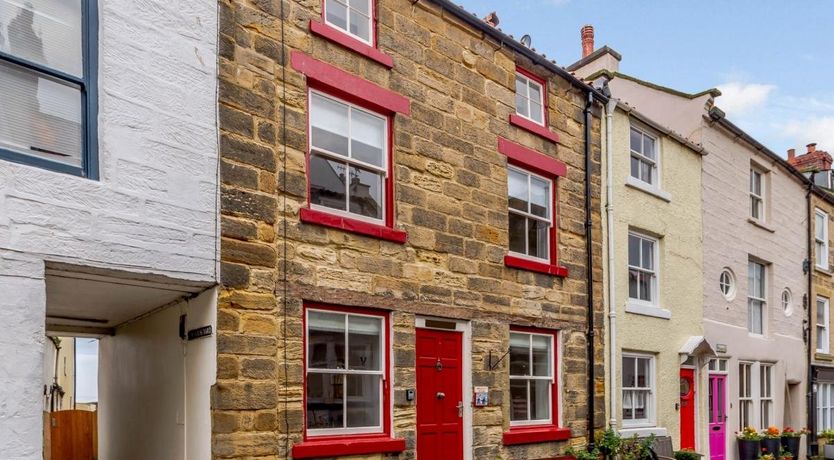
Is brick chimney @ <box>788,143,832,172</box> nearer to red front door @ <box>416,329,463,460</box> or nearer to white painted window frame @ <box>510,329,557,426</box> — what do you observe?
white painted window frame @ <box>510,329,557,426</box>

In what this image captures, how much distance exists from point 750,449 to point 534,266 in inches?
322

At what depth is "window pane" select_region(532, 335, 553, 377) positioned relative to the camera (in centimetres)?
1174

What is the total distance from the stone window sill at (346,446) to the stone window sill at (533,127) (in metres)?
5.06

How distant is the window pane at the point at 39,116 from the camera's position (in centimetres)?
611

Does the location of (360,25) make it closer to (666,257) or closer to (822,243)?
(666,257)

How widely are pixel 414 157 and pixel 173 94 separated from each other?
3.50 metres

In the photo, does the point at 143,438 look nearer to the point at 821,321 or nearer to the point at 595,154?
the point at 595,154

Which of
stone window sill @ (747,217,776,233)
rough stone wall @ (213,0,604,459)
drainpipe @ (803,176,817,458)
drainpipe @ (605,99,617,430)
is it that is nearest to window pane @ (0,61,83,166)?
rough stone wall @ (213,0,604,459)

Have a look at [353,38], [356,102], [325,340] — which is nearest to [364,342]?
[325,340]

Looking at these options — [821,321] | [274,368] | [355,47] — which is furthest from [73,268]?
[821,321]

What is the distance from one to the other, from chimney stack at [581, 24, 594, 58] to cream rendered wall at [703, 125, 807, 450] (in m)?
3.55

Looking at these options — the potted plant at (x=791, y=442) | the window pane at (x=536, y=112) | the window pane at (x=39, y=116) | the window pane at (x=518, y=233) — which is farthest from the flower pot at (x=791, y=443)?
the window pane at (x=39, y=116)

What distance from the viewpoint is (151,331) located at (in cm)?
893

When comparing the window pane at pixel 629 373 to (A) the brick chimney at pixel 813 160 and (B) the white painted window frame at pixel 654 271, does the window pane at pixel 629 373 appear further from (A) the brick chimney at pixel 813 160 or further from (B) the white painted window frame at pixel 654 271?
(A) the brick chimney at pixel 813 160
